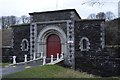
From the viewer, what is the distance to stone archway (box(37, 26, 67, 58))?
21.6 m

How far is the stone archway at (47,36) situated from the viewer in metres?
21.6

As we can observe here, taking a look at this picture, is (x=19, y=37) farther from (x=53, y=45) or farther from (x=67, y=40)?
(x=67, y=40)

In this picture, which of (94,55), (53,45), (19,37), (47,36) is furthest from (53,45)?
(94,55)

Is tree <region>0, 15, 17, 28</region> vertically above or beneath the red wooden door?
above

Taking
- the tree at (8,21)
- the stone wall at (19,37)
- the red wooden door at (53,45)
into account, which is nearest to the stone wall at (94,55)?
the red wooden door at (53,45)

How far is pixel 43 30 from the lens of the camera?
22203mm

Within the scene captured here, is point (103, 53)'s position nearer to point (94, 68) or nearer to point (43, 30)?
point (94, 68)

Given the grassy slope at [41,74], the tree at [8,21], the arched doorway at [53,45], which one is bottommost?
the grassy slope at [41,74]

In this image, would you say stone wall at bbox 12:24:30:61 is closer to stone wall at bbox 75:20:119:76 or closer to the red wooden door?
the red wooden door

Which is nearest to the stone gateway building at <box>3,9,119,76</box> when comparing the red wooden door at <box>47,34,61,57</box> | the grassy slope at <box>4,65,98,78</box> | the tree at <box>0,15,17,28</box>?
the red wooden door at <box>47,34,61,57</box>

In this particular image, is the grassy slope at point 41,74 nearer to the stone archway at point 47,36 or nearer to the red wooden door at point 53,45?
the stone archway at point 47,36

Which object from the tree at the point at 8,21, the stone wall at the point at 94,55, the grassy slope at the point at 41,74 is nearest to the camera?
the grassy slope at the point at 41,74

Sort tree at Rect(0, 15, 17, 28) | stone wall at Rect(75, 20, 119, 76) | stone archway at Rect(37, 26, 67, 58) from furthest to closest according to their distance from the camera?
tree at Rect(0, 15, 17, 28) < stone archway at Rect(37, 26, 67, 58) < stone wall at Rect(75, 20, 119, 76)

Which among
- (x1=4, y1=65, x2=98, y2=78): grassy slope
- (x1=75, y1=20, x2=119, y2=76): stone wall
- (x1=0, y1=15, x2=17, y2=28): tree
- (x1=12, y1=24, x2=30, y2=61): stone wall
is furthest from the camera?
(x1=0, y1=15, x2=17, y2=28): tree
